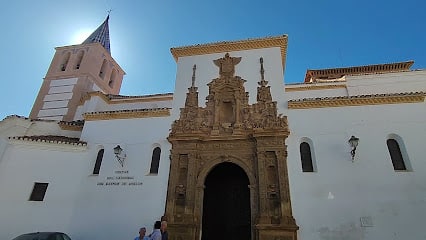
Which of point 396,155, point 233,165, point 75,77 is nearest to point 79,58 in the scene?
point 75,77

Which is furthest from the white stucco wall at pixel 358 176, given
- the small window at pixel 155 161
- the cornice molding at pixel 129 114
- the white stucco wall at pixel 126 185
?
the cornice molding at pixel 129 114

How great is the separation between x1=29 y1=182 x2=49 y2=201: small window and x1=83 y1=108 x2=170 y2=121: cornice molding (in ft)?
10.5

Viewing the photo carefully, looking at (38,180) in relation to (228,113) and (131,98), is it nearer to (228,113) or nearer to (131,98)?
(131,98)

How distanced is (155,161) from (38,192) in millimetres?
4533

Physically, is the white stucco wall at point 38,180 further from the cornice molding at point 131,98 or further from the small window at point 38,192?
the cornice molding at point 131,98

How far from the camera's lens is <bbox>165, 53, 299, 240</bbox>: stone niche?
8445mm

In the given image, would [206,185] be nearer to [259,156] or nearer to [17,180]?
[259,156]

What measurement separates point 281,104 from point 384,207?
4.67m

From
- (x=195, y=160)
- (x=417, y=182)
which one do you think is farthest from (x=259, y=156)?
(x=417, y=182)

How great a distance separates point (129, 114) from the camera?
447 inches

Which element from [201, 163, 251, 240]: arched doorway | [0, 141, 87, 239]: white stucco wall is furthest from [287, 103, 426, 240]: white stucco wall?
[0, 141, 87, 239]: white stucco wall

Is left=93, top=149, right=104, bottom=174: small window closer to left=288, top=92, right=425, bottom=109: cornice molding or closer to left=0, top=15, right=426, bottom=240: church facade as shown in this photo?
left=0, top=15, right=426, bottom=240: church facade

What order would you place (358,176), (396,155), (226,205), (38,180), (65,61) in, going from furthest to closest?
(65,61) < (38,180) < (226,205) < (396,155) < (358,176)

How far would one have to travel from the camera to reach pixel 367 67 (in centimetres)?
1842
